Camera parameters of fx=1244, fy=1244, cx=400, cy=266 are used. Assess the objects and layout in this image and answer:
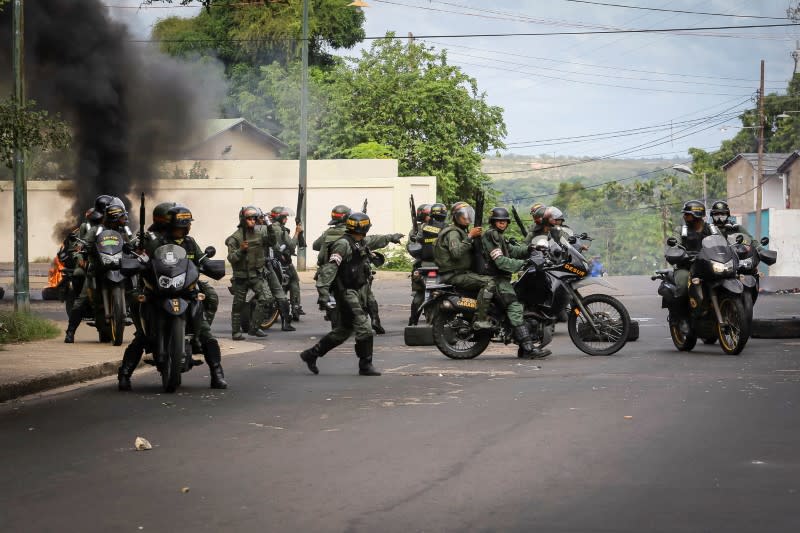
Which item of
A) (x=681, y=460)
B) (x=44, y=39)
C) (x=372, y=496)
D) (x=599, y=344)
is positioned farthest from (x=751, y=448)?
(x=44, y=39)

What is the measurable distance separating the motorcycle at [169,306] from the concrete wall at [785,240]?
41322mm

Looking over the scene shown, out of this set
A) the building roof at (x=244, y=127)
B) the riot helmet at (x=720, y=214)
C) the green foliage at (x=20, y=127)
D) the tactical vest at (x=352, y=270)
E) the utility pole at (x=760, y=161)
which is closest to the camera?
the tactical vest at (x=352, y=270)

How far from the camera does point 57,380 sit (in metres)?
11.7

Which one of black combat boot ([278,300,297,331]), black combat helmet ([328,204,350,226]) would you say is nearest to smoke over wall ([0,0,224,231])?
black combat boot ([278,300,297,331])

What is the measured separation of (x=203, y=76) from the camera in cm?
3712

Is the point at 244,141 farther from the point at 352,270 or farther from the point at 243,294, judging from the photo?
the point at 352,270

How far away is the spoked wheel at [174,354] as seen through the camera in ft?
35.4

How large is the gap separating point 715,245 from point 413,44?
45617 mm

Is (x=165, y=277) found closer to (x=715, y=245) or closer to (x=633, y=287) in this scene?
(x=715, y=245)

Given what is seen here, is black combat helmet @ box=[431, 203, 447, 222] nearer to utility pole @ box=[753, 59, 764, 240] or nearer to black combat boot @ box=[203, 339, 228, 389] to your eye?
black combat boot @ box=[203, 339, 228, 389]

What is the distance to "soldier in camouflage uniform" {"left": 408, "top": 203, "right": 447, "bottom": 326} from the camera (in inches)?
696

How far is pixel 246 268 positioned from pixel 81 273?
2.55m

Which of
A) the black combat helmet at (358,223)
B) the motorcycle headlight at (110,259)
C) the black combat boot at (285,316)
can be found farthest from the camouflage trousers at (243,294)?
the black combat helmet at (358,223)

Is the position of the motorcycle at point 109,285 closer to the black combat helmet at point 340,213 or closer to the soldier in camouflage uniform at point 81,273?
the soldier in camouflage uniform at point 81,273
